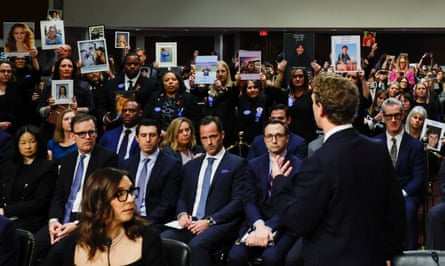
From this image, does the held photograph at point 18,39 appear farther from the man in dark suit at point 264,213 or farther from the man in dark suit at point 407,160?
the man in dark suit at point 407,160

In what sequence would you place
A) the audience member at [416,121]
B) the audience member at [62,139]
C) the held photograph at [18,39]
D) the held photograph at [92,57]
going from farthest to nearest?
the held photograph at [18,39] < the held photograph at [92,57] < the audience member at [416,121] < the audience member at [62,139]

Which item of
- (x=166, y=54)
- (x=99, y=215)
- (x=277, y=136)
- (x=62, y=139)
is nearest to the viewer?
(x=99, y=215)

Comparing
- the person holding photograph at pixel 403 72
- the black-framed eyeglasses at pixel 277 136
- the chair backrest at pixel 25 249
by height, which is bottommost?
the chair backrest at pixel 25 249

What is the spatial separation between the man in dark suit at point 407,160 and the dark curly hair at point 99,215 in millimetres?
2788

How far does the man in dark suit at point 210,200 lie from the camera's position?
176 inches

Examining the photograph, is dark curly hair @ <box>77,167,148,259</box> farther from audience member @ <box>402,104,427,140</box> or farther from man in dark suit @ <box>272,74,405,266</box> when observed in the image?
audience member @ <box>402,104,427,140</box>

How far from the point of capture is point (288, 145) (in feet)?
17.2

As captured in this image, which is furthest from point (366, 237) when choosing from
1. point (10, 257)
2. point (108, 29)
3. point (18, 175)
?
point (108, 29)

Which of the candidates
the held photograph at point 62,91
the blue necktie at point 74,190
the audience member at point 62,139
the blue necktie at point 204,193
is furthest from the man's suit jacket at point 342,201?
the held photograph at point 62,91

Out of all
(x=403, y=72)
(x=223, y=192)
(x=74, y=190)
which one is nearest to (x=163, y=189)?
(x=223, y=192)

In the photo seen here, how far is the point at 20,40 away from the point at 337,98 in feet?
16.5

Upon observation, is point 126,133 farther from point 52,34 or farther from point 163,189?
point 52,34

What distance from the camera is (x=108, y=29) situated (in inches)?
537

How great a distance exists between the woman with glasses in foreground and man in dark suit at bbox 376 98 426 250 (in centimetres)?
274
